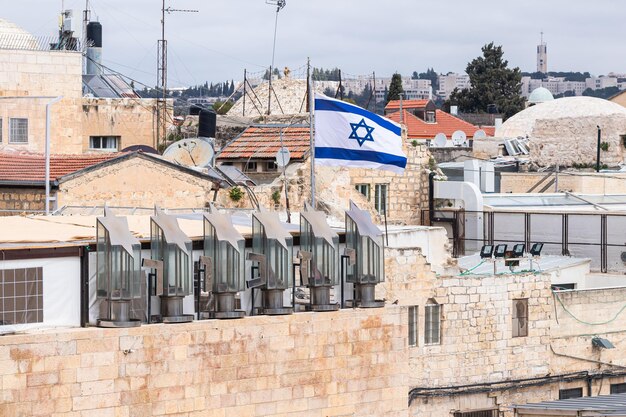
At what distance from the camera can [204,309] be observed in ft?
63.1

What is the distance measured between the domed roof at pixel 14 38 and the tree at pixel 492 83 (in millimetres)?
73340

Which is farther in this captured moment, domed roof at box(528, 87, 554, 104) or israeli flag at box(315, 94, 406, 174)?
domed roof at box(528, 87, 554, 104)

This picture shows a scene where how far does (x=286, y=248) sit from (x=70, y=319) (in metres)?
2.89

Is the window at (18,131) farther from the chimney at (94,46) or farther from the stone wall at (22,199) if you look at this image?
the chimney at (94,46)

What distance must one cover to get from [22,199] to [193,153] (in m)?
5.16

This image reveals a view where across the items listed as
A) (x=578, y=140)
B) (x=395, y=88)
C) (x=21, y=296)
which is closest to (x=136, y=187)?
(x=21, y=296)

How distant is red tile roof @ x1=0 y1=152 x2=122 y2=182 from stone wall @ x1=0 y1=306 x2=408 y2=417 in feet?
28.1

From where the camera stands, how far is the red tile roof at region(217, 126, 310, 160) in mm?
33781

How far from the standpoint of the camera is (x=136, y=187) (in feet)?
90.7

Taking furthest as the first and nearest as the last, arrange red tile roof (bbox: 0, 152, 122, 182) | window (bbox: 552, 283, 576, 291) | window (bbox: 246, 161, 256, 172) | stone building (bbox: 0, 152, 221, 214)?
window (bbox: 246, 161, 256, 172) < window (bbox: 552, 283, 576, 291) < red tile roof (bbox: 0, 152, 122, 182) < stone building (bbox: 0, 152, 221, 214)

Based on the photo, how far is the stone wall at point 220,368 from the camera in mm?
17391

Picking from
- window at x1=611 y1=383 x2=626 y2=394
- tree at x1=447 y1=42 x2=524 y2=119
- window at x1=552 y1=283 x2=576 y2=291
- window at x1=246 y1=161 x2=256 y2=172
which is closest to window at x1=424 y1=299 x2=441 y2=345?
window at x1=611 y1=383 x2=626 y2=394

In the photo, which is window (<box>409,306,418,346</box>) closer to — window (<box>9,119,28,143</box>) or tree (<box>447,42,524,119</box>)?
window (<box>9,119,28,143</box>)

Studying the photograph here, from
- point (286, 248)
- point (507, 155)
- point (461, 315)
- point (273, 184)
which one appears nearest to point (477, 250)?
point (273, 184)
